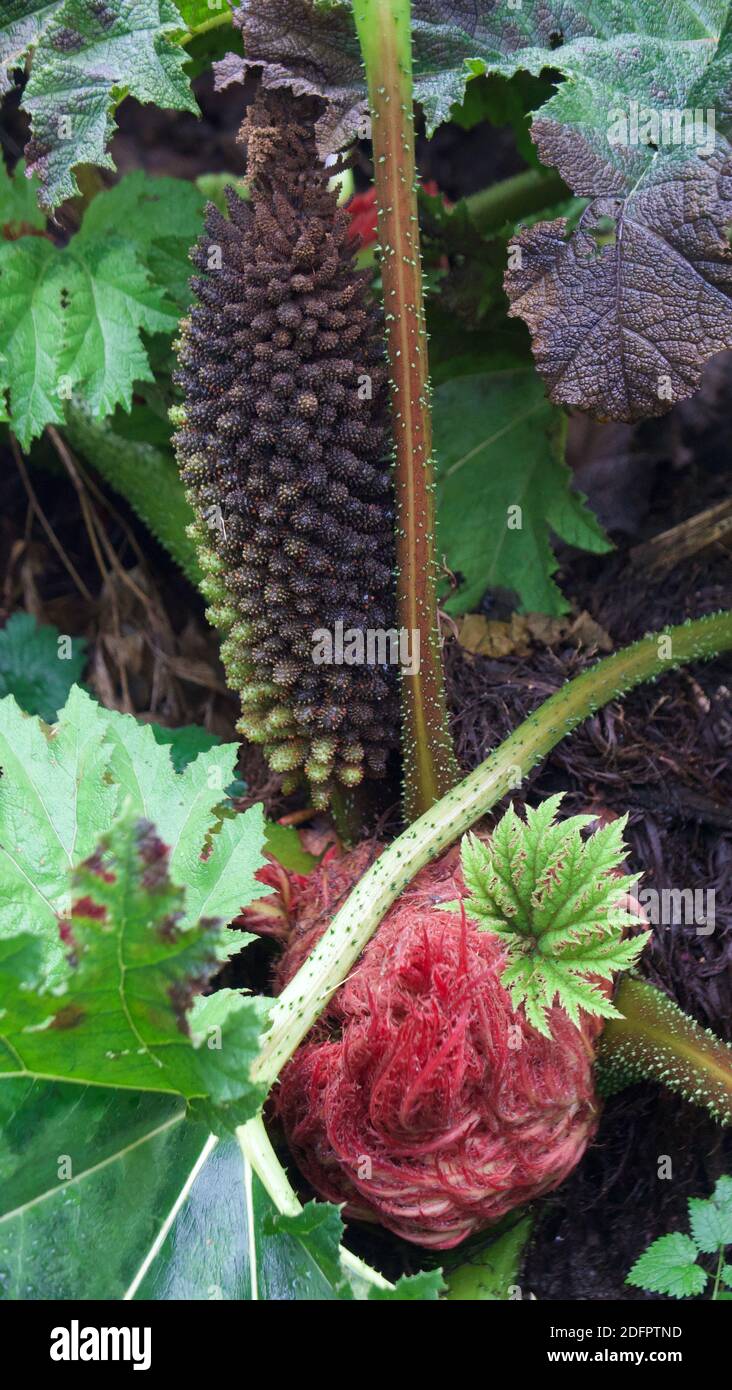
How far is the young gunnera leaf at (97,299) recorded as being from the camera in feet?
6.55

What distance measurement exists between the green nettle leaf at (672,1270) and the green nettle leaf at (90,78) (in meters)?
1.72

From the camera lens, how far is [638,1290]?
5.81 feet

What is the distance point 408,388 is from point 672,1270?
1.29 meters

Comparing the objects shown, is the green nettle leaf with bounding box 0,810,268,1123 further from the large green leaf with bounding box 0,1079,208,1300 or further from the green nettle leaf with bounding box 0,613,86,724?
the green nettle leaf with bounding box 0,613,86,724

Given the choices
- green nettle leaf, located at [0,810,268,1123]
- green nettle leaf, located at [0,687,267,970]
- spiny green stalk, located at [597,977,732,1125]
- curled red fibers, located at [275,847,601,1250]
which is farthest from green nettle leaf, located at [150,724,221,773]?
spiny green stalk, located at [597,977,732,1125]

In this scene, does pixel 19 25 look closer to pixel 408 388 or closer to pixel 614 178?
pixel 408 388

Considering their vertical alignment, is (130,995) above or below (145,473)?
below

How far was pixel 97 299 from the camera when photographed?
2041 mm

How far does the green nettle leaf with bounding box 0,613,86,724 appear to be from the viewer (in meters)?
2.42

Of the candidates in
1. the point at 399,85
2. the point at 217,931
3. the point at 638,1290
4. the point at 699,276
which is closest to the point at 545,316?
the point at 699,276

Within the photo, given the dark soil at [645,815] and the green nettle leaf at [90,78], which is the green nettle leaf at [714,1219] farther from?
the green nettle leaf at [90,78]

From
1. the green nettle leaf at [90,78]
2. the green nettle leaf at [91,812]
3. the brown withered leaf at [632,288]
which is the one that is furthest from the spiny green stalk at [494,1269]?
the green nettle leaf at [90,78]

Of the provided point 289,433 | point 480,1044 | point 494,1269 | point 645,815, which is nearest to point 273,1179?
point 480,1044

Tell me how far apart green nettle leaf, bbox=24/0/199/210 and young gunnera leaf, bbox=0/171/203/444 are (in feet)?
0.93
